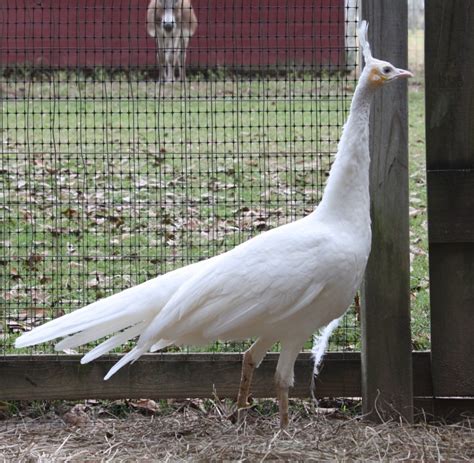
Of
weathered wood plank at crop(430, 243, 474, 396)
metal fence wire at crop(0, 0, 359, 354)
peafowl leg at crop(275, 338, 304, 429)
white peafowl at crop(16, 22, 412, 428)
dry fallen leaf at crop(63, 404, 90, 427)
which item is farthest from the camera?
metal fence wire at crop(0, 0, 359, 354)

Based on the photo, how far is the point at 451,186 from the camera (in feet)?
14.8

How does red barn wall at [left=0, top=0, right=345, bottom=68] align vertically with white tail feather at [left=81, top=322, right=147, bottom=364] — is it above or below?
above

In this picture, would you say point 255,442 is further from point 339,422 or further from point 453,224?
point 453,224

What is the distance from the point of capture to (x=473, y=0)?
4.42m

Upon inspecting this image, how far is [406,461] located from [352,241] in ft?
3.21

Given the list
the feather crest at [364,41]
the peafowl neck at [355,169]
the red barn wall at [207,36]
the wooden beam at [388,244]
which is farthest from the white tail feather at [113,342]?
the feather crest at [364,41]

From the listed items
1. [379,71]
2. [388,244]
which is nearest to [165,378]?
[388,244]

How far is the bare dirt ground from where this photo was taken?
13.7 feet

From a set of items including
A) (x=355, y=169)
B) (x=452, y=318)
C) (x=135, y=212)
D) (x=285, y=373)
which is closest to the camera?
(x=355, y=169)

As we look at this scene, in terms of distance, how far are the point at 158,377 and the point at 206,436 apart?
0.50 m

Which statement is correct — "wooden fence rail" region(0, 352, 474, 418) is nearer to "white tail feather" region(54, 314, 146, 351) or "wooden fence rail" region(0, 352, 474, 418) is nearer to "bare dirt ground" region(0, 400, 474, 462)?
"bare dirt ground" region(0, 400, 474, 462)

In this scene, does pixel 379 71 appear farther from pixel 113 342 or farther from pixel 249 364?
pixel 113 342

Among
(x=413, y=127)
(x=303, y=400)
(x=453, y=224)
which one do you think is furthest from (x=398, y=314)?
(x=413, y=127)

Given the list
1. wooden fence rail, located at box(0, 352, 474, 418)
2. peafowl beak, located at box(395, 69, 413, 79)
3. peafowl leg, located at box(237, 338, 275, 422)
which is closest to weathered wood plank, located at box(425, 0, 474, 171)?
peafowl beak, located at box(395, 69, 413, 79)
